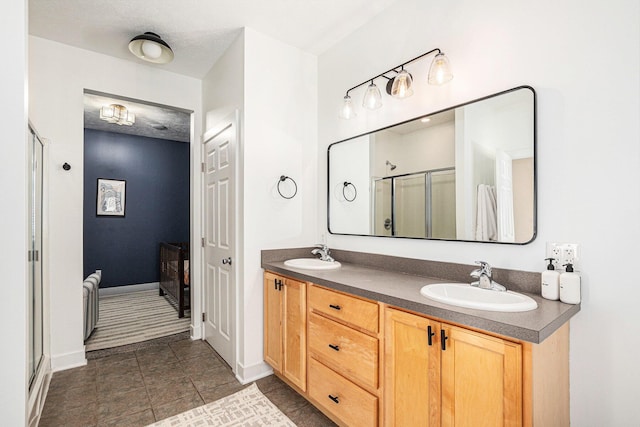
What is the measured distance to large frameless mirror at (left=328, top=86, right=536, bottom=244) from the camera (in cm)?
150

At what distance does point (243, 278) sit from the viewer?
7.78ft

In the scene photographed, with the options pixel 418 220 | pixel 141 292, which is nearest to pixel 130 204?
pixel 141 292

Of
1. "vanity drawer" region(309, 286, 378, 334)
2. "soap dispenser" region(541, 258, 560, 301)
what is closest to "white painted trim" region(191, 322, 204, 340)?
"vanity drawer" region(309, 286, 378, 334)

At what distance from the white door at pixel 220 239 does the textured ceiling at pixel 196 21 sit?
693mm

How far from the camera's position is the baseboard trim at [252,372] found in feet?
7.65

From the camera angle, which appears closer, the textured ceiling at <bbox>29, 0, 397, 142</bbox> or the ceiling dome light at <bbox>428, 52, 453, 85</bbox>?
the ceiling dome light at <bbox>428, 52, 453, 85</bbox>

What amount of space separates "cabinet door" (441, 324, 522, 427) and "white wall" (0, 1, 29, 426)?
1598 millimetres

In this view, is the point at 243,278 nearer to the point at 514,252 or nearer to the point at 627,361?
the point at 514,252

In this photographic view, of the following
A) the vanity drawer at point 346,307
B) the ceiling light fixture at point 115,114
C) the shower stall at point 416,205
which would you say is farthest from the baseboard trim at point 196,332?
the ceiling light fixture at point 115,114

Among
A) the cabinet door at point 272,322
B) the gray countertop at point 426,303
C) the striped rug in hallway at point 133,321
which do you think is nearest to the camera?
the gray countertop at point 426,303

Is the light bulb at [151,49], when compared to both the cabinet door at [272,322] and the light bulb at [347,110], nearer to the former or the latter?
the light bulb at [347,110]

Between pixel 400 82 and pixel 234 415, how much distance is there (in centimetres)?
229

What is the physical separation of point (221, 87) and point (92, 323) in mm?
2694

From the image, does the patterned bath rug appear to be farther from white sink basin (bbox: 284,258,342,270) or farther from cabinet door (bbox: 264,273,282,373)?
white sink basin (bbox: 284,258,342,270)
